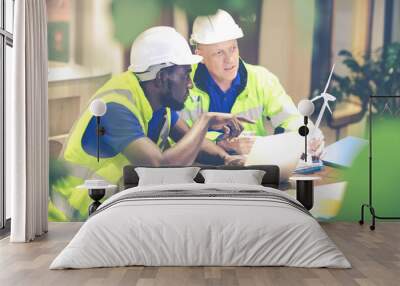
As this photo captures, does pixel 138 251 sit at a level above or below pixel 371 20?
below

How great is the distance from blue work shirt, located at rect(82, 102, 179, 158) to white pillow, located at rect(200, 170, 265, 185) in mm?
996

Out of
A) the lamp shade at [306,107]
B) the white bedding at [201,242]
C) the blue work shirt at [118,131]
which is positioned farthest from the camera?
Result: the blue work shirt at [118,131]

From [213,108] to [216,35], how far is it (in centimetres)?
96

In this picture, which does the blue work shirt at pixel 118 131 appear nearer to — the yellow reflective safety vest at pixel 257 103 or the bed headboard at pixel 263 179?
the yellow reflective safety vest at pixel 257 103

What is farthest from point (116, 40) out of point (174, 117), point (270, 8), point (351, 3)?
point (351, 3)

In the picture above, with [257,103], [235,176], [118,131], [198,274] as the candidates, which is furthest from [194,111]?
[198,274]

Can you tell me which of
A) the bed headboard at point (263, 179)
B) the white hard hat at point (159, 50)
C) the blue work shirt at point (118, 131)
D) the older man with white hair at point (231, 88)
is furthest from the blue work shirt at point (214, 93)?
the bed headboard at point (263, 179)

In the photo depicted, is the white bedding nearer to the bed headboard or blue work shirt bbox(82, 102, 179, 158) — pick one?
the bed headboard

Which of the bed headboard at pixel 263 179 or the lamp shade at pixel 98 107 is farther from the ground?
the lamp shade at pixel 98 107

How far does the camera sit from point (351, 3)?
8016 millimetres

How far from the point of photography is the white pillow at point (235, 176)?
7.22 meters

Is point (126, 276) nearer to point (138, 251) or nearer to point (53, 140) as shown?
point (138, 251)

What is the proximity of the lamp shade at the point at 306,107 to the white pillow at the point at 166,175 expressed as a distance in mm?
1523

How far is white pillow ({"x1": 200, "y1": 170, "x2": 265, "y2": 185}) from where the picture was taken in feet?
23.7
